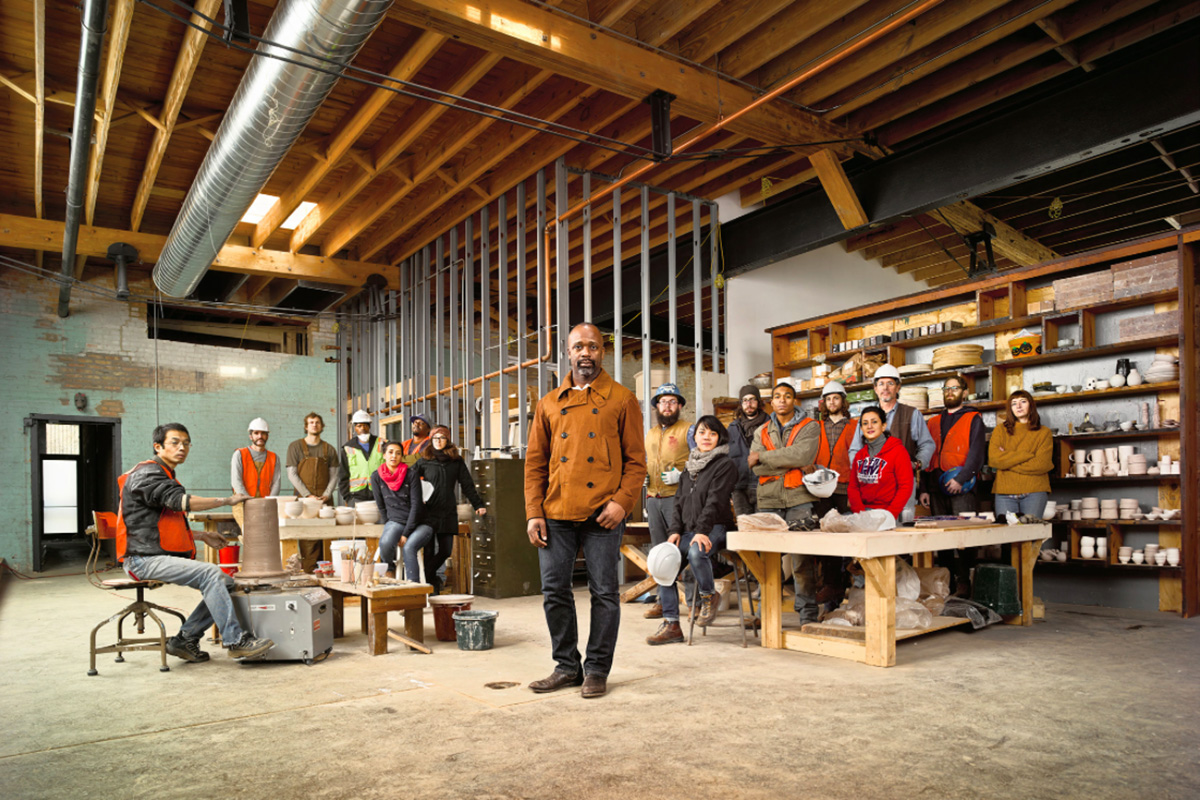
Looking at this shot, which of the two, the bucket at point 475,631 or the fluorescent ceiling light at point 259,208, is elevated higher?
the fluorescent ceiling light at point 259,208

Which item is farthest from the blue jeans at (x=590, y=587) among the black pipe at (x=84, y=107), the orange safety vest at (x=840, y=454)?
the black pipe at (x=84, y=107)

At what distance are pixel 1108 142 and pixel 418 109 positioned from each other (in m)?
5.64

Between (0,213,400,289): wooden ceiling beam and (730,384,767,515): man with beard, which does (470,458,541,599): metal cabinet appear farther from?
(0,213,400,289): wooden ceiling beam

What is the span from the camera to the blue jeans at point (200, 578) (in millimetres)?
4570

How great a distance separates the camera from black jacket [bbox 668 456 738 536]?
5.21 m

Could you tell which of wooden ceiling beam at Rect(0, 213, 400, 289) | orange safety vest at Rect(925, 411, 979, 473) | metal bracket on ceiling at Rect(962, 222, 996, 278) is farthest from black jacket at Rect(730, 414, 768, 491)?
wooden ceiling beam at Rect(0, 213, 400, 289)

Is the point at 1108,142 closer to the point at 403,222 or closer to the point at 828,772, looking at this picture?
the point at 828,772

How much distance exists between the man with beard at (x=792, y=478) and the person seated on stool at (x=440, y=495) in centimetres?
244

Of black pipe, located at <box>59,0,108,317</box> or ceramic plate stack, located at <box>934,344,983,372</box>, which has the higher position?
black pipe, located at <box>59,0,108,317</box>

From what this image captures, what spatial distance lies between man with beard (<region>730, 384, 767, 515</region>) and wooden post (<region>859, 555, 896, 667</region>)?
1.74 meters

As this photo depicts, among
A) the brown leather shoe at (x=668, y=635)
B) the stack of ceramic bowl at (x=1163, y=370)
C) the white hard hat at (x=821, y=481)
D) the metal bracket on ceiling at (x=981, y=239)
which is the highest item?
the metal bracket on ceiling at (x=981, y=239)

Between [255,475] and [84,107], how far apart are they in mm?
3485

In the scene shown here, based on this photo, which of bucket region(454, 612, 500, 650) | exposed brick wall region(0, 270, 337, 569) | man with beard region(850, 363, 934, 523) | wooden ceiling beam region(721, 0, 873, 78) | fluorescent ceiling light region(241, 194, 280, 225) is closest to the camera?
bucket region(454, 612, 500, 650)

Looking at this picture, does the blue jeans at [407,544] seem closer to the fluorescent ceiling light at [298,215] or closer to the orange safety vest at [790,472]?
the orange safety vest at [790,472]
